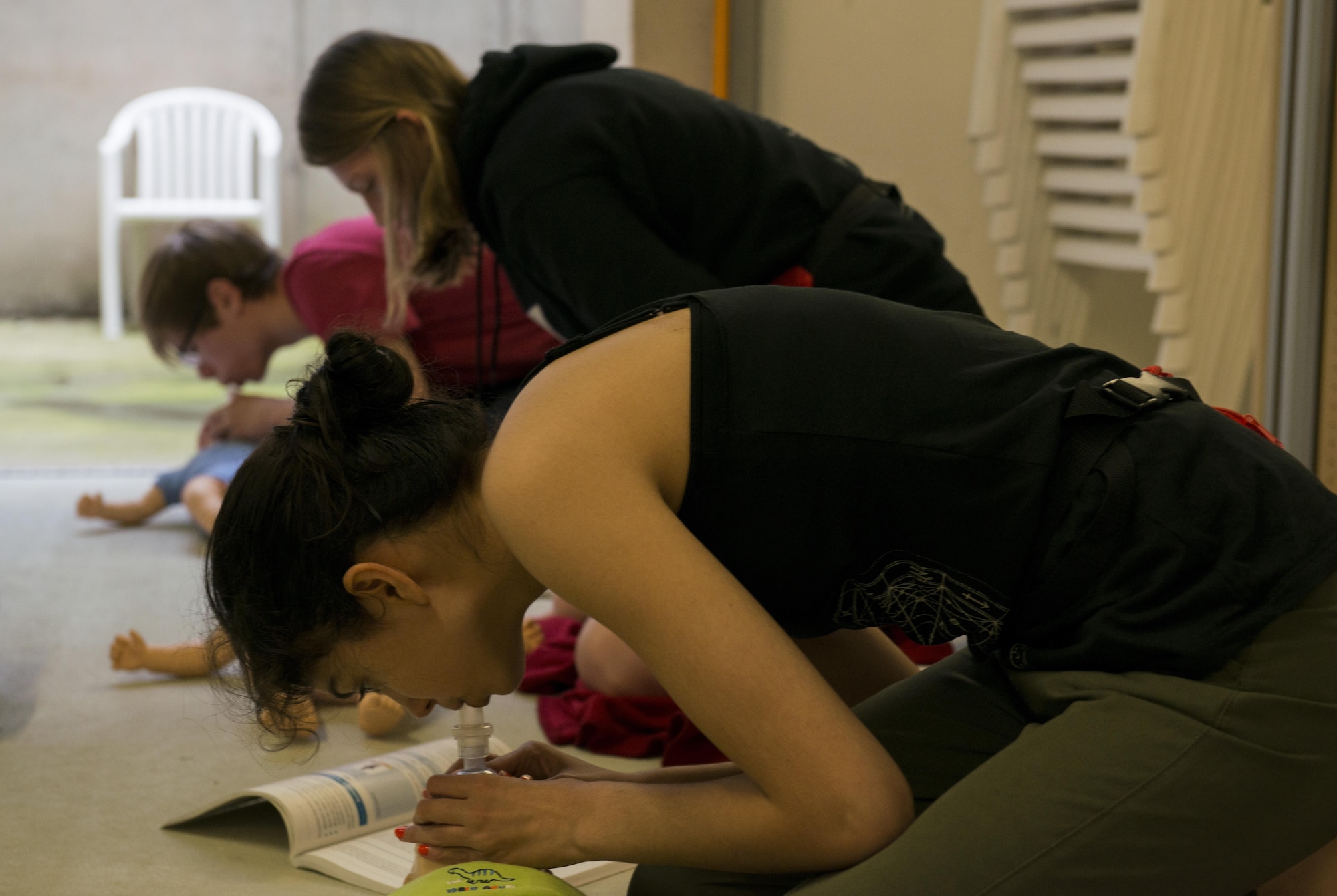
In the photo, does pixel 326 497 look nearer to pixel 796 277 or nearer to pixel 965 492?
pixel 965 492

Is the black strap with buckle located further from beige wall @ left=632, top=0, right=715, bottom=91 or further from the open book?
beige wall @ left=632, top=0, right=715, bottom=91

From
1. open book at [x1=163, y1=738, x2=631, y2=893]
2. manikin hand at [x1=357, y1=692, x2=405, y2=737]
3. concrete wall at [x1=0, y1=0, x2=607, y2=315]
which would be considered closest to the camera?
open book at [x1=163, y1=738, x2=631, y2=893]

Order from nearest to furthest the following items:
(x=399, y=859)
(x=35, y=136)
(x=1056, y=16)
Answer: (x=399, y=859) < (x=1056, y=16) < (x=35, y=136)

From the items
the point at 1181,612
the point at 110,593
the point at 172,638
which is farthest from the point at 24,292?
the point at 1181,612

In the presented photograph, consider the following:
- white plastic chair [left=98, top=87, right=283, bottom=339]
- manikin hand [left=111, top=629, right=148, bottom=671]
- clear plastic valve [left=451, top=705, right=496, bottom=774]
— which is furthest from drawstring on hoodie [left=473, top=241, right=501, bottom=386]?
white plastic chair [left=98, top=87, right=283, bottom=339]

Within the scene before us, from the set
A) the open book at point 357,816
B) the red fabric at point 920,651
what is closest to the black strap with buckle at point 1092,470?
the open book at point 357,816

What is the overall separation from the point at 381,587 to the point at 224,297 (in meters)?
1.82

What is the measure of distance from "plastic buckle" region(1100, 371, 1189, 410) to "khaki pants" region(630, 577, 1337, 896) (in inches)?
6.5

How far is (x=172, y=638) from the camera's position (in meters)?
2.05

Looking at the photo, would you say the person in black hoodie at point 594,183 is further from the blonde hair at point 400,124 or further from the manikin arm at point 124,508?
the manikin arm at point 124,508

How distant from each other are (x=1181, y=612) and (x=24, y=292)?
4.51 m

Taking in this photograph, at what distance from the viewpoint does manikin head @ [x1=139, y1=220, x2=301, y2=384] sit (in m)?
2.54

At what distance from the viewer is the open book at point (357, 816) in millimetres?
1242

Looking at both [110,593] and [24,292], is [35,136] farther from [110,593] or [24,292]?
[110,593]
